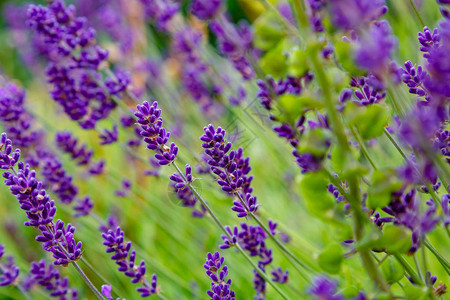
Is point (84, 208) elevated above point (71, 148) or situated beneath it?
situated beneath

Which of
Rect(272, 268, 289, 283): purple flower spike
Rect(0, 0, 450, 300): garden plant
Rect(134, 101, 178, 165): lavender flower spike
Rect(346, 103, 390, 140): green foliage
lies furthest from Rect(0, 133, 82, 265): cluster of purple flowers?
Rect(346, 103, 390, 140): green foliage

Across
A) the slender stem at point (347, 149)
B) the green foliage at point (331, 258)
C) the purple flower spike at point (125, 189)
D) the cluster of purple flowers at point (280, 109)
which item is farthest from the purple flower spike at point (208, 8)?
the purple flower spike at point (125, 189)

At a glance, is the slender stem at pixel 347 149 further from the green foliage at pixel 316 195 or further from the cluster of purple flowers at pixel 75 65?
the cluster of purple flowers at pixel 75 65

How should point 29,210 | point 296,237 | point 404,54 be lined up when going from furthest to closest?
1. point 404,54
2. point 296,237
3. point 29,210

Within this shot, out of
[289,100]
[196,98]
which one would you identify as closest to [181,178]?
[289,100]

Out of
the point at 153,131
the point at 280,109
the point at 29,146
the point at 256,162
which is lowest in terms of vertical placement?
the point at 256,162

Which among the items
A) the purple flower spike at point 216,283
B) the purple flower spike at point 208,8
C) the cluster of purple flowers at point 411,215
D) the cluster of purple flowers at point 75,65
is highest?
the cluster of purple flowers at point 75,65

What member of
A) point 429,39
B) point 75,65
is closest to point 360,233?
point 429,39

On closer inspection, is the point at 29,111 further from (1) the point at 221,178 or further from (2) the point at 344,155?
(2) the point at 344,155

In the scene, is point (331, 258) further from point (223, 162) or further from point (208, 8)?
point (208, 8)
